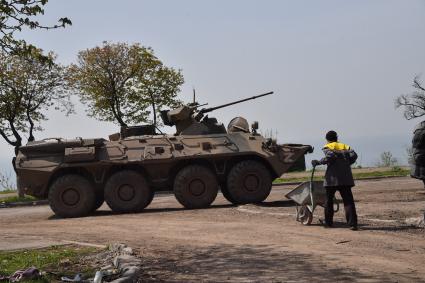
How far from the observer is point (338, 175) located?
11344mm

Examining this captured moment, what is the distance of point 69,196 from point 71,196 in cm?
5

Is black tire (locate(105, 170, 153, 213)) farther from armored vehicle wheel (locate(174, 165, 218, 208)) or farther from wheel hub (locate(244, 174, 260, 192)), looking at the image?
wheel hub (locate(244, 174, 260, 192))

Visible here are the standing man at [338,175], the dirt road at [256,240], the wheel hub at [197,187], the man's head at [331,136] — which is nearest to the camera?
the dirt road at [256,240]

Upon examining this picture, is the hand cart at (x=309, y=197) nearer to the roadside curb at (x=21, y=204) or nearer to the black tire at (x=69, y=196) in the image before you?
the black tire at (x=69, y=196)

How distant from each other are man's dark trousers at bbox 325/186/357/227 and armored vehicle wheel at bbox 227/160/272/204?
17.9ft

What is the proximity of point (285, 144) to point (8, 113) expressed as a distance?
1724 cm

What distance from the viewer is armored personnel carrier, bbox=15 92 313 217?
1656 centimetres

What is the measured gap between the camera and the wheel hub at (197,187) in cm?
1680

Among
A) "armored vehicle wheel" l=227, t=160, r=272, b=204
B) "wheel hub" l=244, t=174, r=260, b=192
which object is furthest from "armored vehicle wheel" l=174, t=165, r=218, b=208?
"wheel hub" l=244, t=174, r=260, b=192

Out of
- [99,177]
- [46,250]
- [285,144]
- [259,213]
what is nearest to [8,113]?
[99,177]

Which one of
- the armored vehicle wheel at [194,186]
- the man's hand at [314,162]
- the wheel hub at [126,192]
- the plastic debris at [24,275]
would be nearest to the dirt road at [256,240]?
the armored vehicle wheel at [194,186]

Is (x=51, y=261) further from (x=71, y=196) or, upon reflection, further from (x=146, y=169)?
(x=146, y=169)

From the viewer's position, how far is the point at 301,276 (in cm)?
711

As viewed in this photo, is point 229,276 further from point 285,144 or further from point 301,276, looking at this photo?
point 285,144
